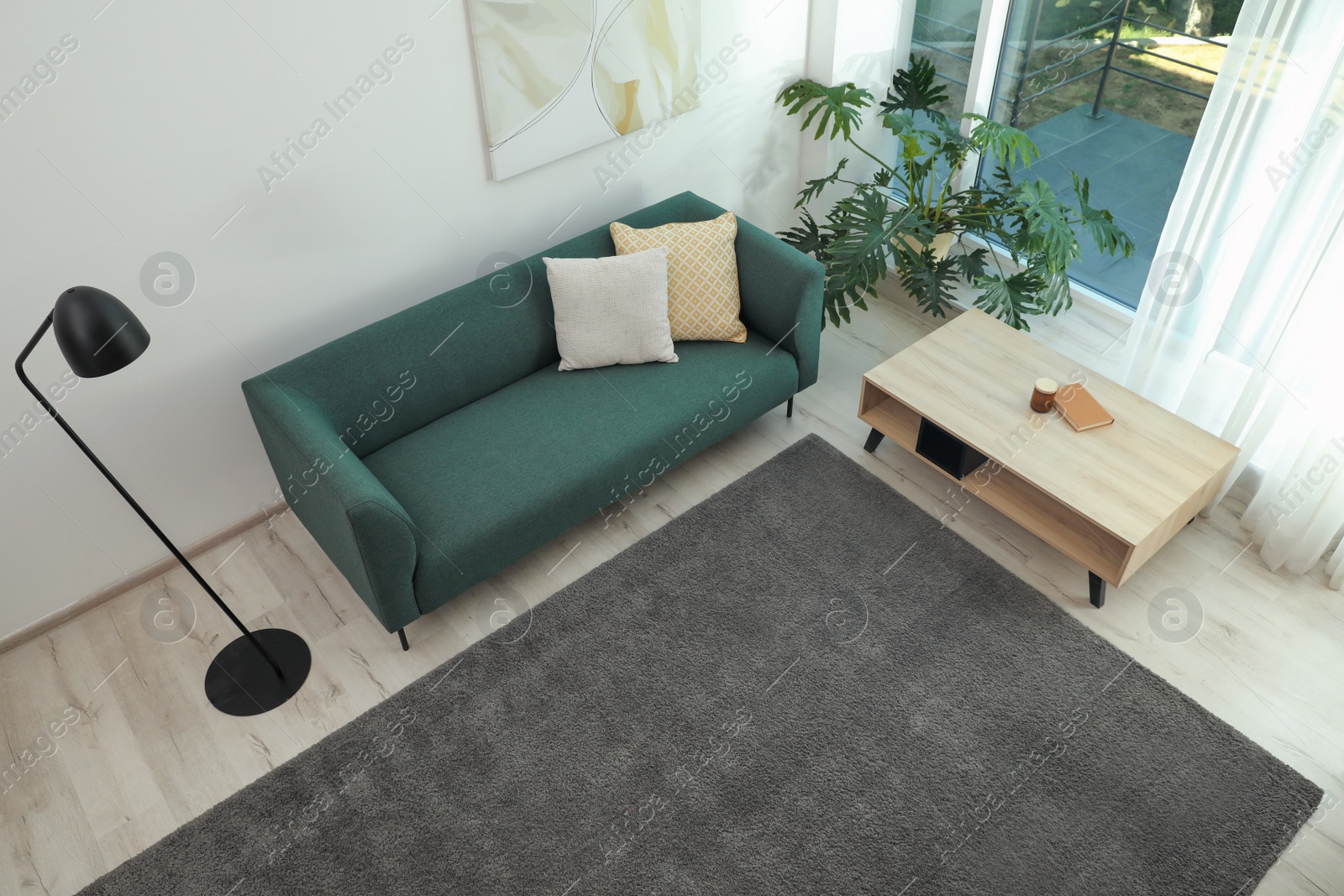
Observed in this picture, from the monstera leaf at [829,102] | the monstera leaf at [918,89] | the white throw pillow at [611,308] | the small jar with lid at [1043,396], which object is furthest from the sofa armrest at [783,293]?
the monstera leaf at [918,89]

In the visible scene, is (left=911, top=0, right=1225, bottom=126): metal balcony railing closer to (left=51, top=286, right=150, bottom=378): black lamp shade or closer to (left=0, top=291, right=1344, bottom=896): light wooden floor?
(left=0, top=291, right=1344, bottom=896): light wooden floor

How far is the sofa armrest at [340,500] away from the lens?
2.61 meters

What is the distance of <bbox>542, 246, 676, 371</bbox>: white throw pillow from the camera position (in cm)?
328

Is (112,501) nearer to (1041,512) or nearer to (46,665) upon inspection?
(46,665)

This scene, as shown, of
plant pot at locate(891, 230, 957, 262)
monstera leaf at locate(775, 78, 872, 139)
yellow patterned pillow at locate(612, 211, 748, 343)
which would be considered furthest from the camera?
plant pot at locate(891, 230, 957, 262)

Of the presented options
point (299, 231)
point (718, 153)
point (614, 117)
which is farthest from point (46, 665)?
point (718, 153)

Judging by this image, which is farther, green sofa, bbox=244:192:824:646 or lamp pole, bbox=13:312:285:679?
green sofa, bbox=244:192:824:646

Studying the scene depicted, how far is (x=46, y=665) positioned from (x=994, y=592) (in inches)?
119

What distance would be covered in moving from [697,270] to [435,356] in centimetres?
96

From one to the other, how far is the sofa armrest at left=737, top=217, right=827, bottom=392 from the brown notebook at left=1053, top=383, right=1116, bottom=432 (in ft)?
2.79

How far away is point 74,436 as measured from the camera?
2.34 meters

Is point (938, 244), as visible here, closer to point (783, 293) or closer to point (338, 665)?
point (783, 293)

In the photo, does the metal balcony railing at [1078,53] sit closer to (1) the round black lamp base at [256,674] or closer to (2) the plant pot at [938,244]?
(2) the plant pot at [938,244]

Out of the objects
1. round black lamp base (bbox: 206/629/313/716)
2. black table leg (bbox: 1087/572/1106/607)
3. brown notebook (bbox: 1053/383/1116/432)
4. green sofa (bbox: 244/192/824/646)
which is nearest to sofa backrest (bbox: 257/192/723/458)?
green sofa (bbox: 244/192/824/646)
